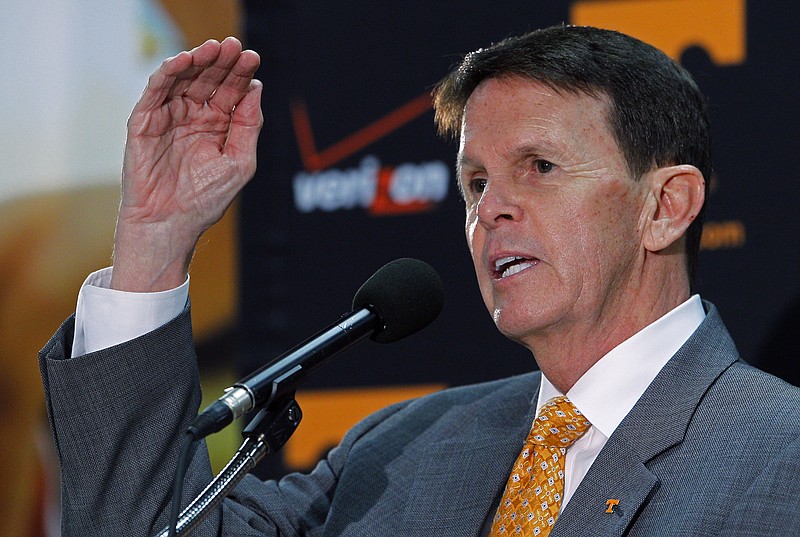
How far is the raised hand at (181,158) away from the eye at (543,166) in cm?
53

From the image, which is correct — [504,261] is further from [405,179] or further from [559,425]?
[405,179]

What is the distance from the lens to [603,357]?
2148 millimetres

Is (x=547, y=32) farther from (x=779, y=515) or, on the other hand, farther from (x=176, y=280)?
(x=779, y=515)

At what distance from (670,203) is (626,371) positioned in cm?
34

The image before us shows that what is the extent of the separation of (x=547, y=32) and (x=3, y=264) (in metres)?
1.70

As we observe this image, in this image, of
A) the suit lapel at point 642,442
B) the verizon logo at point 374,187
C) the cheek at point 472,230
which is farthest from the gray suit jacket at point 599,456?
the verizon logo at point 374,187

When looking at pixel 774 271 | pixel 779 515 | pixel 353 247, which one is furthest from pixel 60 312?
pixel 779 515

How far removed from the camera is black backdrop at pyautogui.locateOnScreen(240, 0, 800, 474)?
258 centimetres

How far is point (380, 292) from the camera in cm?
182

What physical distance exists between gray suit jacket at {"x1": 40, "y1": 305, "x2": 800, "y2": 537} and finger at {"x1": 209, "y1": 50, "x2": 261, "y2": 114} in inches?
16.1

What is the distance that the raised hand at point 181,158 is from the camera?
76.6 inches

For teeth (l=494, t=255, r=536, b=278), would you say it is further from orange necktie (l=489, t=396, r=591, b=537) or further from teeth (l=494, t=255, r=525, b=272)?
orange necktie (l=489, t=396, r=591, b=537)

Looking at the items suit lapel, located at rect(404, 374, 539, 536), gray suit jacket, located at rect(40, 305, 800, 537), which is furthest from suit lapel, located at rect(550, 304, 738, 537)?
suit lapel, located at rect(404, 374, 539, 536)

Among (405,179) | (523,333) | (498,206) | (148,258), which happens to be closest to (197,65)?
(148,258)
